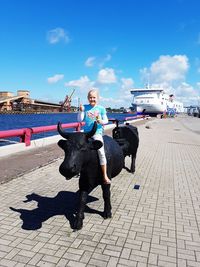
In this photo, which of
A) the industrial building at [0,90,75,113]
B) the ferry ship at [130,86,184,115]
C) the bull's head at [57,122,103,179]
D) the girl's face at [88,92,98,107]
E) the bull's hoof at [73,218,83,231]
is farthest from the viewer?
the industrial building at [0,90,75,113]

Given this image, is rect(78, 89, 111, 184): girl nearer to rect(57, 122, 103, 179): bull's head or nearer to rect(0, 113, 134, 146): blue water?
rect(57, 122, 103, 179): bull's head

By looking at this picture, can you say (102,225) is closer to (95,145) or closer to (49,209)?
(49,209)

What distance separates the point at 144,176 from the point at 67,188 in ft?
7.63

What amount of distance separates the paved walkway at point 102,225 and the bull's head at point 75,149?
37.6 inches

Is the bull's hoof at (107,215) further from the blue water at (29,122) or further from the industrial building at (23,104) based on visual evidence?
the industrial building at (23,104)

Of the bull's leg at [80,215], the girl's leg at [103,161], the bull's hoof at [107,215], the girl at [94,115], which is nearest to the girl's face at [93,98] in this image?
the girl at [94,115]

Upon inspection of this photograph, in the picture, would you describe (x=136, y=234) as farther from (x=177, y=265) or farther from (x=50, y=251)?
(x=50, y=251)

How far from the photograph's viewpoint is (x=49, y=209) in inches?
210

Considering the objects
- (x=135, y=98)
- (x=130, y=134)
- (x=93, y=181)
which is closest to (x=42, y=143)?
(x=130, y=134)

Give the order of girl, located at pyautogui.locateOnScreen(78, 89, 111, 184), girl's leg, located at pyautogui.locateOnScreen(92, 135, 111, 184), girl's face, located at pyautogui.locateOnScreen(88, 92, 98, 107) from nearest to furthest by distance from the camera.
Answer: girl's leg, located at pyautogui.locateOnScreen(92, 135, 111, 184) < girl, located at pyautogui.locateOnScreen(78, 89, 111, 184) < girl's face, located at pyautogui.locateOnScreen(88, 92, 98, 107)

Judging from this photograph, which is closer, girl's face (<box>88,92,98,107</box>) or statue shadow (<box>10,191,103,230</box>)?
statue shadow (<box>10,191,103,230</box>)

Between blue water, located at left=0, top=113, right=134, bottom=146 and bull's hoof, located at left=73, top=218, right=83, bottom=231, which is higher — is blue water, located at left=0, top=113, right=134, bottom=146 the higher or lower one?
the lower one

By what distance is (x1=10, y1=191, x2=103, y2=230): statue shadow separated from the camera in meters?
4.76

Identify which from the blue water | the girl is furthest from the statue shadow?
the blue water
